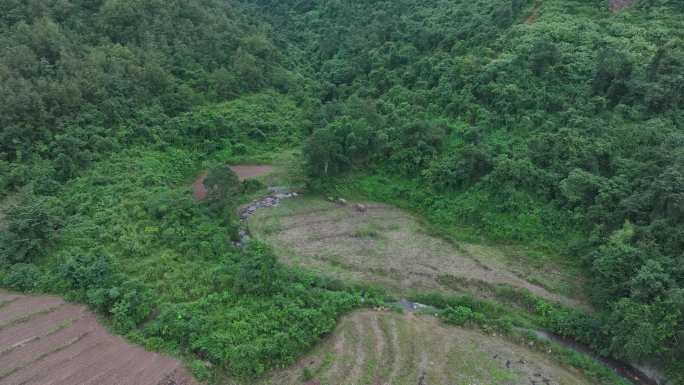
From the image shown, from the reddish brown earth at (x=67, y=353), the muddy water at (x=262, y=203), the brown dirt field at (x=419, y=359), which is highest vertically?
the muddy water at (x=262, y=203)

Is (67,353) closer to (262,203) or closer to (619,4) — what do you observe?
(262,203)

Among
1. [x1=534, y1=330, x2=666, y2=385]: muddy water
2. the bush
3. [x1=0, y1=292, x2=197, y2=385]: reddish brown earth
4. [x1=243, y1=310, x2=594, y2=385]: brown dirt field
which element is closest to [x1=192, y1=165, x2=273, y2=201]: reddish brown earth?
the bush

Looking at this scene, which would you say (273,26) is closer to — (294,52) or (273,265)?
(294,52)

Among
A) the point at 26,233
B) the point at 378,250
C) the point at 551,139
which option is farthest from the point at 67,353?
the point at 551,139

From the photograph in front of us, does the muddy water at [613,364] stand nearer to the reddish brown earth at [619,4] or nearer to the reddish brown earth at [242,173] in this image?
the reddish brown earth at [242,173]

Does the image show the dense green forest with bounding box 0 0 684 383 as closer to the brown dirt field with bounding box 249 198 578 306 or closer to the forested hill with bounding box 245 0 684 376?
the forested hill with bounding box 245 0 684 376

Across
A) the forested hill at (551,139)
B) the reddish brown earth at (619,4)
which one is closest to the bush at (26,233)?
the forested hill at (551,139)
